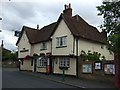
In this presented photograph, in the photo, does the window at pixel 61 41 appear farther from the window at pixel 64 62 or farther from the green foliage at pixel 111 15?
the green foliage at pixel 111 15

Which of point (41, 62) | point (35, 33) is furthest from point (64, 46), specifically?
point (35, 33)

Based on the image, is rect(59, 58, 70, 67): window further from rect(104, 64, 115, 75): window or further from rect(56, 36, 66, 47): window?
rect(104, 64, 115, 75): window

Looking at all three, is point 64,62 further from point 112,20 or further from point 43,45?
point 112,20

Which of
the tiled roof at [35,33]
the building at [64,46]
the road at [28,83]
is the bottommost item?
the road at [28,83]

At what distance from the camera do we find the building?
21.8 meters

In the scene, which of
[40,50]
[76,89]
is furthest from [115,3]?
[40,50]

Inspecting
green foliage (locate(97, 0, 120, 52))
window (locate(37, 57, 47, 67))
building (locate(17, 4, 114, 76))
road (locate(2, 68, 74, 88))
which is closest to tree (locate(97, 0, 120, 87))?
green foliage (locate(97, 0, 120, 52))

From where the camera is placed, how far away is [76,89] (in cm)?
1286

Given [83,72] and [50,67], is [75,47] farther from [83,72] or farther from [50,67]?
[50,67]

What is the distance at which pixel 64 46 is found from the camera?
22875 mm

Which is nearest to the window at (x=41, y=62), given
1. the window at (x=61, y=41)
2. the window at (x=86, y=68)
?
the window at (x=61, y=41)

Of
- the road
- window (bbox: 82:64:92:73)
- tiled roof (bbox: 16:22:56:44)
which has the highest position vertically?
tiled roof (bbox: 16:22:56:44)

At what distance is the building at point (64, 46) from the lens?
857 inches

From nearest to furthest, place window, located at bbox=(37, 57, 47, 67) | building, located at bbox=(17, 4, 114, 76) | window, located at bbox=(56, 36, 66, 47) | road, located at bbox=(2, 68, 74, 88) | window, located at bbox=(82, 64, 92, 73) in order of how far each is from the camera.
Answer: road, located at bbox=(2, 68, 74, 88), window, located at bbox=(82, 64, 92, 73), building, located at bbox=(17, 4, 114, 76), window, located at bbox=(56, 36, 66, 47), window, located at bbox=(37, 57, 47, 67)
